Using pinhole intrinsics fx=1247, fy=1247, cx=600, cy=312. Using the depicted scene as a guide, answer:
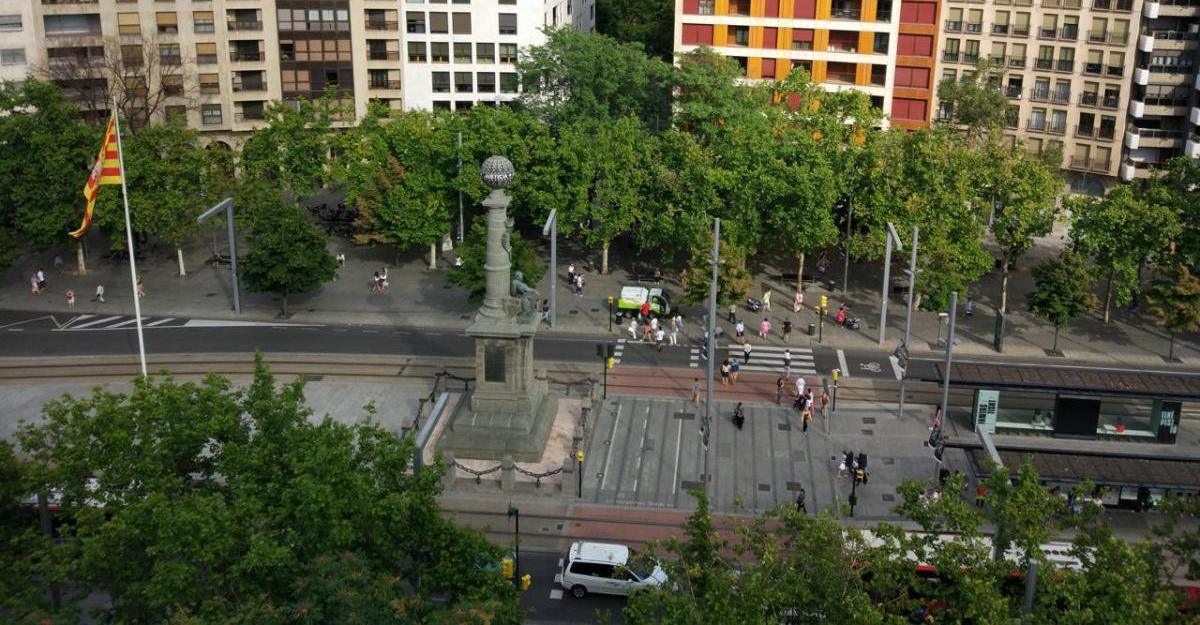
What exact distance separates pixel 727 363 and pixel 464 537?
3316cm

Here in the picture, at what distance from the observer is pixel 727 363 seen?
6656 cm

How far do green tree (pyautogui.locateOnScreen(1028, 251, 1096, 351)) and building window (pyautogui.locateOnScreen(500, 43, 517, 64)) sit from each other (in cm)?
5147

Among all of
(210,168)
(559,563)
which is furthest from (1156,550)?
(210,168)

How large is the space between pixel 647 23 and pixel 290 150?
59740mm

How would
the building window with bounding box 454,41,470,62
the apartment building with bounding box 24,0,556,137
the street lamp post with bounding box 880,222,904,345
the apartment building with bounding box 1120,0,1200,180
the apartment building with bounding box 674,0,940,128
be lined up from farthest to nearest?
the building window with bounding box 454,41,470,62 → the apartment building with bounding box 24,0,556,137 → the apartment building with bounding box 1120,0,1200,180 → the apartment building with bounding box 674,0,940,128 → the street lamp post with bounding box 880,222,904,345

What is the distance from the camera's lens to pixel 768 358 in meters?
70.3

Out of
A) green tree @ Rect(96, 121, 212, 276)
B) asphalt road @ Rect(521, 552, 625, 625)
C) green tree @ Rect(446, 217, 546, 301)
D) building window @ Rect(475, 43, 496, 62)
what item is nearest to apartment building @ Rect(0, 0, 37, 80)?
green tree @ Rect(96, 121, 212, 276)

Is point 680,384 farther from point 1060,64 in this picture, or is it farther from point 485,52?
point 1060,64

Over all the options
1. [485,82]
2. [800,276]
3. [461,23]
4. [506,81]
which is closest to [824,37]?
[506,81]

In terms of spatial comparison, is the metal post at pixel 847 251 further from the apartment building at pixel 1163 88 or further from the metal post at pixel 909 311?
the apartment building at pixel 1163 88

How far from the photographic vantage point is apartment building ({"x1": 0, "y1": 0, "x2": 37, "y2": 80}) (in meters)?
97.9

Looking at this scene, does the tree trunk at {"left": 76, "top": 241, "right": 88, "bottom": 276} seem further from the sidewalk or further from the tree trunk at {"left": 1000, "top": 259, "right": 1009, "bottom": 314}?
the tree trunk at {"left": 1000, "top": 259, "right": 1009, "bottom": 314}

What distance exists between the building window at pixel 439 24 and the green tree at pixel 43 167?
3276 cm

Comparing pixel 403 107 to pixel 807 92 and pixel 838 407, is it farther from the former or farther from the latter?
pixel 838 407
